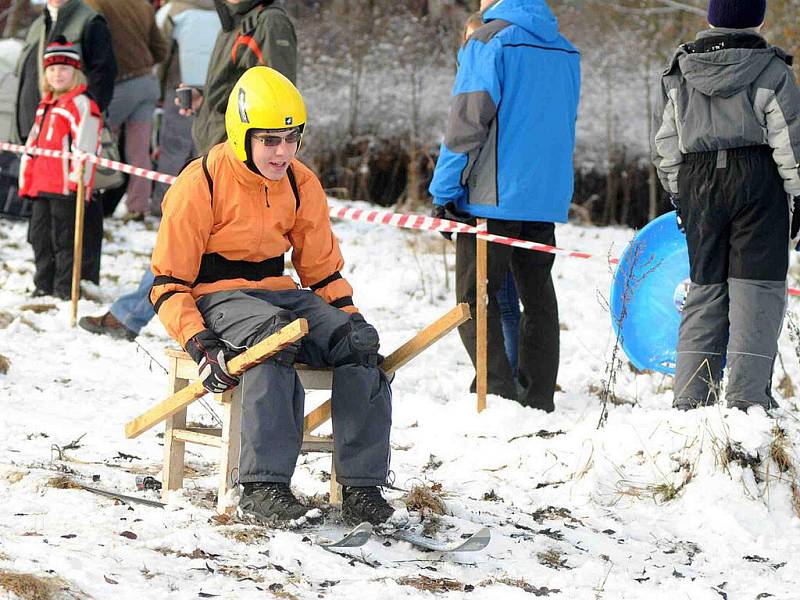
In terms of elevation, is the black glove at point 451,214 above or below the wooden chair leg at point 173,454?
above

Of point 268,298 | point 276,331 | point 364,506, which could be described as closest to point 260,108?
point 268,298

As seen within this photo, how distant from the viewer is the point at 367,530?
11.9 ft

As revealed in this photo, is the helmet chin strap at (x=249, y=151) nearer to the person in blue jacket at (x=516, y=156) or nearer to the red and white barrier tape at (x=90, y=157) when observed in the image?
the person in blue jacket at (x=516, y=156)

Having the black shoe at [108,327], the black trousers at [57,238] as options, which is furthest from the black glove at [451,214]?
the black trousers at [57,238]

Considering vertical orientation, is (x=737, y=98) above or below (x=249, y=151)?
above

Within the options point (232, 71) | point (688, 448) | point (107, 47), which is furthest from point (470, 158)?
point (107, 47)

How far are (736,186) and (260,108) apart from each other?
1.88 m

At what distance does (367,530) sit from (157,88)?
272 inches

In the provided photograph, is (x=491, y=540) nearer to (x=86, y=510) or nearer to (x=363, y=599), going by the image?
(x=363, y=599)

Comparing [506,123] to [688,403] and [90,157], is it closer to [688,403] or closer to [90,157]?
[688,403]

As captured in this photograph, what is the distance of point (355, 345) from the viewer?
3877 millimetres

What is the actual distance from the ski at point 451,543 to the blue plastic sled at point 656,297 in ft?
6.92

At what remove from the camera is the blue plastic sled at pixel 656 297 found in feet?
18.6

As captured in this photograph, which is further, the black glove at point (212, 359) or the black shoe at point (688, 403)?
the black shoe at point (688, 403)
